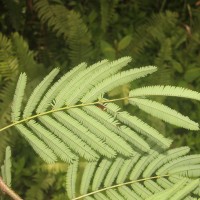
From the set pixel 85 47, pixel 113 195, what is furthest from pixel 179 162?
pixel 85 47

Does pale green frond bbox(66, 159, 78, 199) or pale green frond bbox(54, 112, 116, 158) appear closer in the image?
pale green frond bbox(54, 112, 116, 158)

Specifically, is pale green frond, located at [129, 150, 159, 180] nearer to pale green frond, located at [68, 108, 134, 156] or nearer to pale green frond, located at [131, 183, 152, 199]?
pale green frond, located at [131, 183, 152, 199]

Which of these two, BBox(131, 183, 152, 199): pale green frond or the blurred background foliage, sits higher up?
the blurred background foliage

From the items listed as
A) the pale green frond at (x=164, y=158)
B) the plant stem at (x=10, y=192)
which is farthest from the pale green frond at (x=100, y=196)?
the plant stem at (x=10, y=192)

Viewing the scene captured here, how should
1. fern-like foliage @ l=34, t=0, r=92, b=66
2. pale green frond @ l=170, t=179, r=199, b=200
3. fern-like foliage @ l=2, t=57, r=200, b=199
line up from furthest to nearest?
fern-like foliage @ l=34, t=0, r=92, b=66
fern-like foliage @ l=2, t=57, r=200, b=199
pale green frond @ l=170, t=179, r=199, b=200

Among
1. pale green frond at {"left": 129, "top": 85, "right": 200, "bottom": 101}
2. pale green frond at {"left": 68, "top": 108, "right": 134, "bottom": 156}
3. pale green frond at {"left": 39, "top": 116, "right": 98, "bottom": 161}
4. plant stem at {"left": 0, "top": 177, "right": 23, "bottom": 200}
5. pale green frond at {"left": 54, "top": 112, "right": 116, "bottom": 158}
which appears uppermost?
pale green frond at {"left": 129, "top": 85, "right": 200, "bottom": 101}

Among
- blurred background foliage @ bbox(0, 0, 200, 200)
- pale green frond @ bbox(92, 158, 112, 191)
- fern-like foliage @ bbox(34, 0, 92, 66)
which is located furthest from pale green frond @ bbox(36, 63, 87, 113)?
fern-like foliage @ bbox(34, 0, 92, 66)
